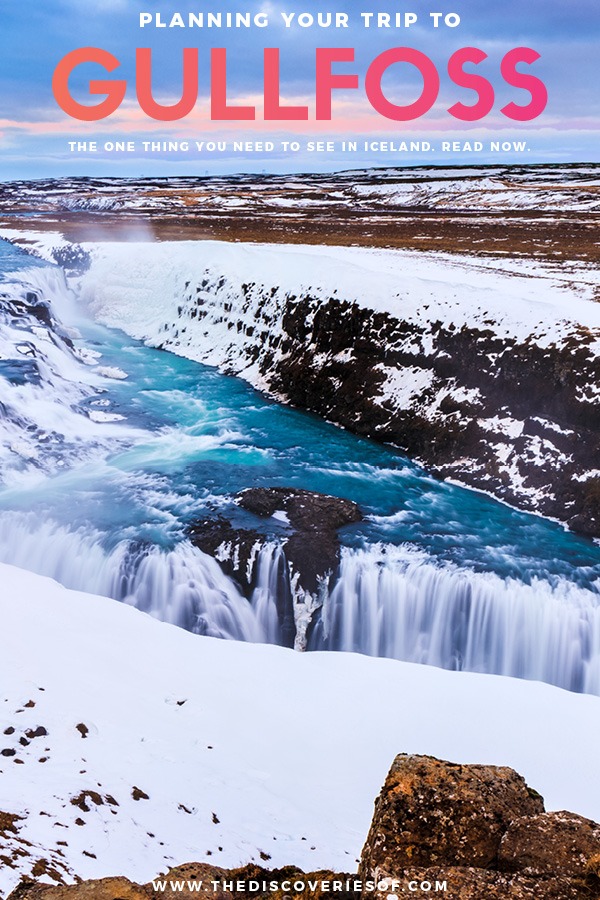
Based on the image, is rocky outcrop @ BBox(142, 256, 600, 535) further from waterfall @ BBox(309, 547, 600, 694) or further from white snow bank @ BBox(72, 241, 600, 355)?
waterfall @ BBox(309, 547, 600, 694)

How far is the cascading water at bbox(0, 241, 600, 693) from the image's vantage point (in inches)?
645

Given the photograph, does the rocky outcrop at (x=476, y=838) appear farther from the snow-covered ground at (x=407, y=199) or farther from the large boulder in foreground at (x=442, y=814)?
the snow-covered ground at (x=407, y=199)

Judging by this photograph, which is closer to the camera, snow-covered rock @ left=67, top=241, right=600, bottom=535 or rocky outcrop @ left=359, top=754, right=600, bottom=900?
rocky outcrop @ left=359, top=754, right=600, bottom=900

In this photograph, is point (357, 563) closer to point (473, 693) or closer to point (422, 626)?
point (422, 626)

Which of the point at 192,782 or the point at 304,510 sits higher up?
the point at 304,510

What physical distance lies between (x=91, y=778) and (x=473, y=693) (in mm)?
7603

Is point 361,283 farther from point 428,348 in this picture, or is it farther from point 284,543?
point 284,543

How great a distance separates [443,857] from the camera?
5.44 meters

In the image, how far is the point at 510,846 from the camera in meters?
5.28

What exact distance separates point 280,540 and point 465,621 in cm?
508

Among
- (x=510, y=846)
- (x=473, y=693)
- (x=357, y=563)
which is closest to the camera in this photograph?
(x=510, y=846)

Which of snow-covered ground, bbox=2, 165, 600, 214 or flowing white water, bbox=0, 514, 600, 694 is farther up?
snow-covered ground, bbox=2, 165, 600, 214

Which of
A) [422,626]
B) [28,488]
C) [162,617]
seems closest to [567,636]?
[422,626]

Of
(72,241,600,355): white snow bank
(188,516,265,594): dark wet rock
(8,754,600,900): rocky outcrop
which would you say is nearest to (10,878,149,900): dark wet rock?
(8,754,600,900): rocky outcrop
